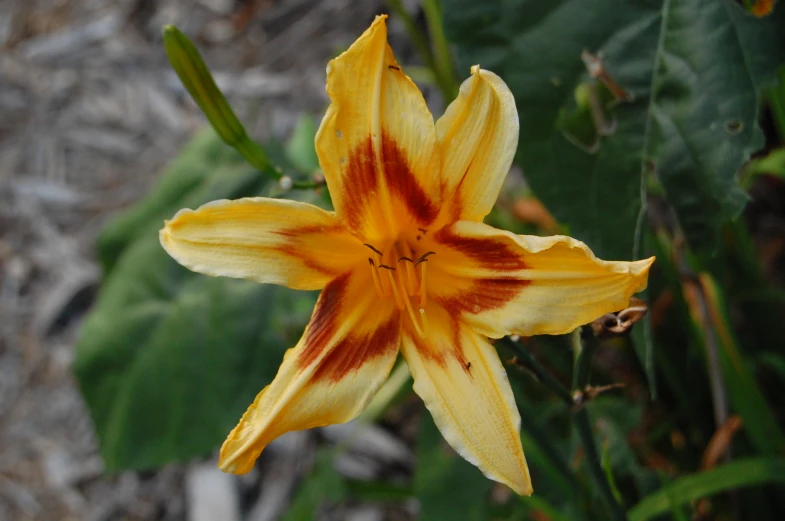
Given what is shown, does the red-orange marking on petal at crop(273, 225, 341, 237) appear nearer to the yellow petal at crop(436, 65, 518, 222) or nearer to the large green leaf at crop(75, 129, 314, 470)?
the yellow petal at crop(436, 65, 518, 222)

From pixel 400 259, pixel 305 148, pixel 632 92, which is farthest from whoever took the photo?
pixel 305 148

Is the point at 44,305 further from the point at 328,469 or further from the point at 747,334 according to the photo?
the point at 747,334

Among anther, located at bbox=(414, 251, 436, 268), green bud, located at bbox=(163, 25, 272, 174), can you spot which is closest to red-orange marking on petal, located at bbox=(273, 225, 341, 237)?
anther, located at bbox=(414, 251, 436, 268)

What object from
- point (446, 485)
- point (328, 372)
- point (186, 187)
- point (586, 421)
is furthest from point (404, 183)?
point (186, 187)

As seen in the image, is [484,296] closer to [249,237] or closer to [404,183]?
[404,183]

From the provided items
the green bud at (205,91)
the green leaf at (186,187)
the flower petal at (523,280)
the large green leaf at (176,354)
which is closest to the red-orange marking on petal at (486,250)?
the flower petal at (523,280)

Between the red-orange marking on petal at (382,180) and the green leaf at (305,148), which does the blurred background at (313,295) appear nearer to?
the green leaf at (305,148)

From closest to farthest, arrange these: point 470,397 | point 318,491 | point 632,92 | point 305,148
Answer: point 470,397 → point 632,92 → point 318,491 → point 305,148
